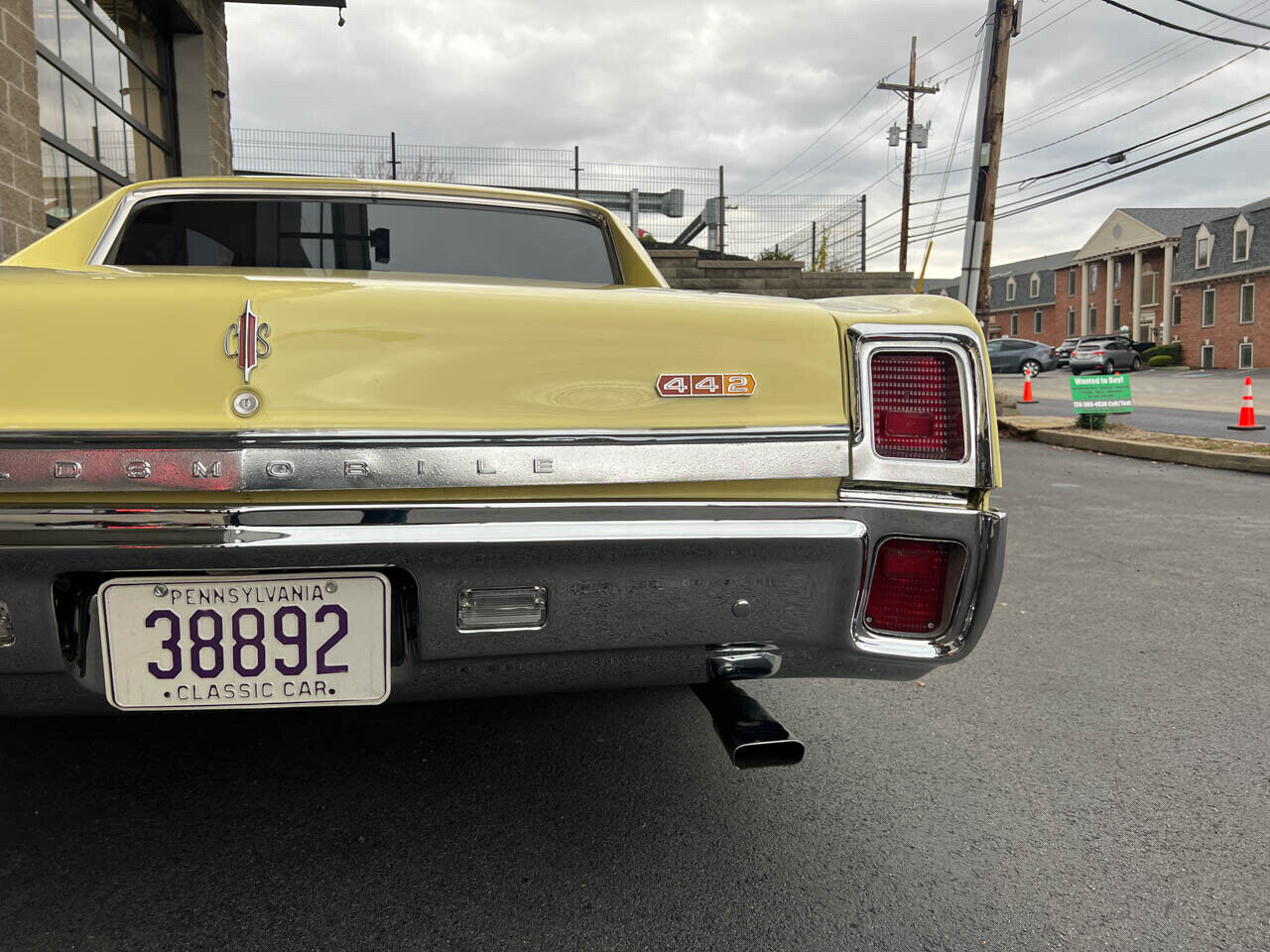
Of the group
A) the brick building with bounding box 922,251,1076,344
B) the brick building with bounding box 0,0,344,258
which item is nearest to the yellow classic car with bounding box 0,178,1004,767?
the brick building with bounding box 0,0,344,258

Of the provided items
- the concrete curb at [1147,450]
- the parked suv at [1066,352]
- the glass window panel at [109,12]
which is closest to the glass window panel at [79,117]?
the glass window panel at [109,12]

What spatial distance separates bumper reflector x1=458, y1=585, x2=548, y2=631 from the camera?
54.7 inches

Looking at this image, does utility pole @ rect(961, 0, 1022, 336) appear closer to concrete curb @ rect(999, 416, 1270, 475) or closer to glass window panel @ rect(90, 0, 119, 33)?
concrete curb @ rect(999, 416, 1270, 475)

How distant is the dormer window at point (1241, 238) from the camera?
3969cm

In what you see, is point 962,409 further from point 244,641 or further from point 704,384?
point 244,641

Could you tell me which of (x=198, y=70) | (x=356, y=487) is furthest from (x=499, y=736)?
(x=198, y=70)

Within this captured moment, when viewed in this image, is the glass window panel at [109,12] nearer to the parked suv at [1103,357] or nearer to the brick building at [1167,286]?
the brick building at [1167,286]

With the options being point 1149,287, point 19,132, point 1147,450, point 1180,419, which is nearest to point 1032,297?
point 1149,287

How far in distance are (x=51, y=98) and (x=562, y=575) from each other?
6113mm

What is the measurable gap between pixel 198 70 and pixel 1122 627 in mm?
8814

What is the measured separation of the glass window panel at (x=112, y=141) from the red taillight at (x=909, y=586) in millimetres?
7058

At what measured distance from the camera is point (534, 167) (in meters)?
14.7

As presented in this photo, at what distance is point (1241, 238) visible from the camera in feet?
131

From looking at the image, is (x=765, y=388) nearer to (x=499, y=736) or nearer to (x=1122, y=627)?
(x=499, y=736)
